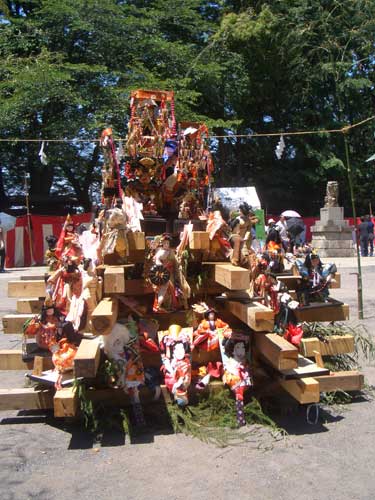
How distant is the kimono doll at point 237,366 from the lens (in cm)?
418

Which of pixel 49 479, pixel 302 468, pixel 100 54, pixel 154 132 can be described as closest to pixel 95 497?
pixel 49 479

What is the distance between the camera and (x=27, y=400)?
425 cm

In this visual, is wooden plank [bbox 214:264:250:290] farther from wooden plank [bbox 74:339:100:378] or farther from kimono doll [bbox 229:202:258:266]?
wooden plank [bbox 74:339:100:378]

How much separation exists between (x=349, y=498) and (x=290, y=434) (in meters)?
0.94

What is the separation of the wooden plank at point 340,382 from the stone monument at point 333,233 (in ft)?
59.5

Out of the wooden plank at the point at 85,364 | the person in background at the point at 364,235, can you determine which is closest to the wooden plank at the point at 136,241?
the wooden plank at the point at 85,364

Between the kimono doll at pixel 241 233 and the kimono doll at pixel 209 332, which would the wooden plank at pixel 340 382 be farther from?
the kimono doll at pixel 241 233

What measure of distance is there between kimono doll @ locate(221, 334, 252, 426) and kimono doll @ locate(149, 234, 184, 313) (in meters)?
0.56

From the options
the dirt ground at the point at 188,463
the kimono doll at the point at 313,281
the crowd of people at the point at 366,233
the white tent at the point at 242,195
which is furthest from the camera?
the crowd of people at the point at 366,233

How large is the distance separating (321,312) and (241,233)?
1.19 meters

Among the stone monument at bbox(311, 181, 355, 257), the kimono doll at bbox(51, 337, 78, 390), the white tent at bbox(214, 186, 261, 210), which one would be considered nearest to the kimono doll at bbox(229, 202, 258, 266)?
the kimono doll at bbox(51, 337, 78, 390)

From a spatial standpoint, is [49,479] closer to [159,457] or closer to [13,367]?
[159,457]

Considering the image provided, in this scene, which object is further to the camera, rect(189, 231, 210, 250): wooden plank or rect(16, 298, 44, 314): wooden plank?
rect(16, 298, 44, 314): wooden plank

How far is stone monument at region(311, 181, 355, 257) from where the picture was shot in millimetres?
22406
